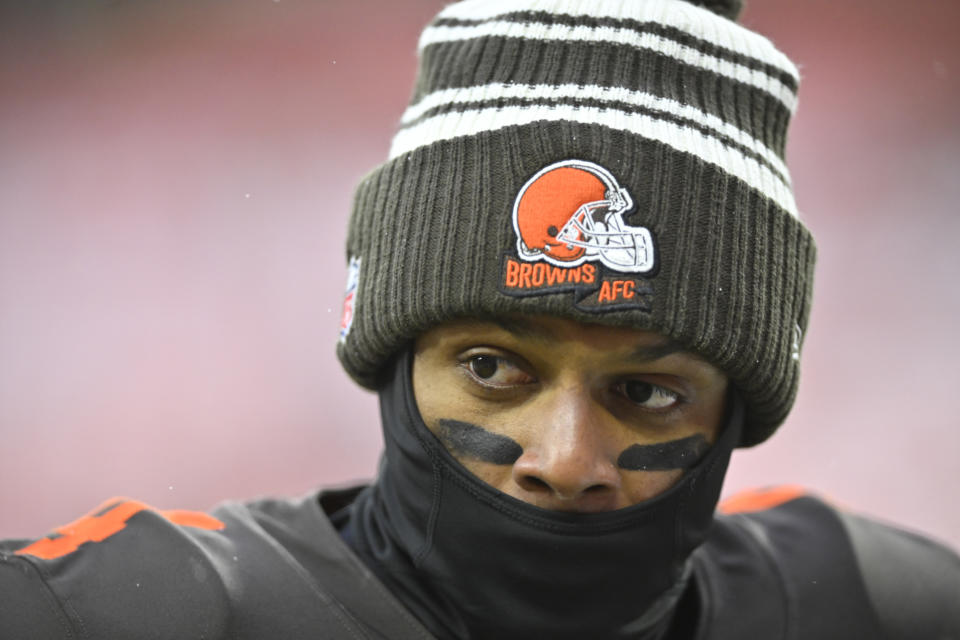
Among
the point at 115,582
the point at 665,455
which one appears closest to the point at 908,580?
the point at 665,455

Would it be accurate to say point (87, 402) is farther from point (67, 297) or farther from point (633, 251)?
point (633, 251)

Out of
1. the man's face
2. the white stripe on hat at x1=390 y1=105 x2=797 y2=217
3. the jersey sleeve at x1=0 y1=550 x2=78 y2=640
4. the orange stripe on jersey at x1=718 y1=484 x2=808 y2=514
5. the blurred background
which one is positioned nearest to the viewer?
the jersey sleeve at x1=0 y1=550 x2=78 y2=640

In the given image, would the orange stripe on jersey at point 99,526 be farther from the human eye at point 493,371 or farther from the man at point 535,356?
the human eye at point 493,371

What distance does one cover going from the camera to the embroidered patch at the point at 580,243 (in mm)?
1484

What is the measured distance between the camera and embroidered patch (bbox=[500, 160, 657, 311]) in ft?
4.87

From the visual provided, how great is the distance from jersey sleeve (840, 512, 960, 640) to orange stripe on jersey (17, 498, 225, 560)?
1265 millimetres

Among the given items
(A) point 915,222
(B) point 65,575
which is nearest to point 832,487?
(A) point 915,222

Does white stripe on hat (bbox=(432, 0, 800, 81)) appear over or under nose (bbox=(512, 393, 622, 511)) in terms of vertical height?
over

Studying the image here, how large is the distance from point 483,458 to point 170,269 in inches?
126

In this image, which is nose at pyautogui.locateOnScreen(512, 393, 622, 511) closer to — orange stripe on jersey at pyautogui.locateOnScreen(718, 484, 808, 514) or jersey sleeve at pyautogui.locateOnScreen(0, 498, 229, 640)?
jersey sleeve at pyautogui.locateOnScreen(0, 498, 229, 640)

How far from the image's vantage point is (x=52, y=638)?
1.37 meters

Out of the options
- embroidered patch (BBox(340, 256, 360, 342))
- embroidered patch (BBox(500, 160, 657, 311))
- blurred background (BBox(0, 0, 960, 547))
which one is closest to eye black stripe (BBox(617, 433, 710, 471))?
embroidered patch (BBox(500, 160, 657, 311))

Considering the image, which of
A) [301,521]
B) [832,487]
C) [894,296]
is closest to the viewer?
[301,521]

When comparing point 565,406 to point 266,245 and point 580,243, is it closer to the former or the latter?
point 580,243
